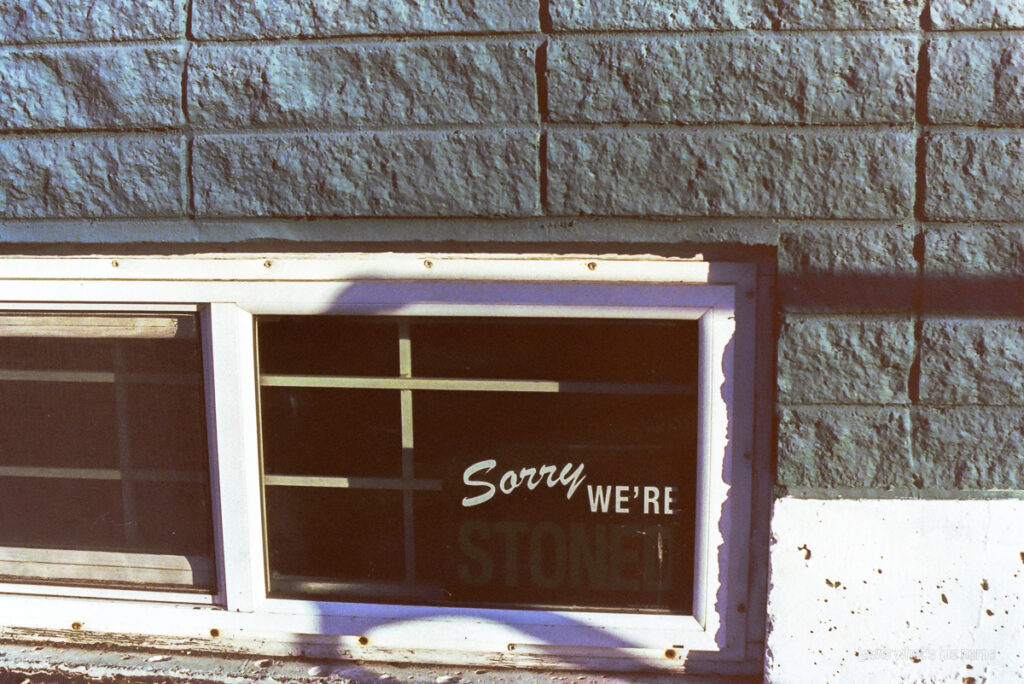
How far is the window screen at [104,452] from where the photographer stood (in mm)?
2037

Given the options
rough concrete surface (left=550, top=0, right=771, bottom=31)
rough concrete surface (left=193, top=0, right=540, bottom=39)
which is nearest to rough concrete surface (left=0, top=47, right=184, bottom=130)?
rough concrete surface (left=193, top=0, right=540, bottom=39)

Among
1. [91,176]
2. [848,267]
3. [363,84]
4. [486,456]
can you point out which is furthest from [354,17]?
[848,267]

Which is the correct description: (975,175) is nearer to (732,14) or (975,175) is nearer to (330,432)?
(732,14)

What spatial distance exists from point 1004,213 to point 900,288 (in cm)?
29

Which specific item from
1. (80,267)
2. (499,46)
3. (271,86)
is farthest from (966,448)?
(80,267)

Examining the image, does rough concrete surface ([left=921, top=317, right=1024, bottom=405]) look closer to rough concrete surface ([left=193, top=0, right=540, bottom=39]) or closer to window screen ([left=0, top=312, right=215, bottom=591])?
rough concrete surface ([left=193, top=0, right=540, bottom=39])

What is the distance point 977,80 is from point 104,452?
2.50 m

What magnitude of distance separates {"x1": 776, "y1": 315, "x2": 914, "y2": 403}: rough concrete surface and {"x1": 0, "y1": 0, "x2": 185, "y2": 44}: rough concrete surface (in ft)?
5.76

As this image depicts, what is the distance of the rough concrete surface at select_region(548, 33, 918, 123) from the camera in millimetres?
1721

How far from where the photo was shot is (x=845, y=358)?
1777mm

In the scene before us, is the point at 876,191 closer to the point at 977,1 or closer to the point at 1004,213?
the point at 1004,213

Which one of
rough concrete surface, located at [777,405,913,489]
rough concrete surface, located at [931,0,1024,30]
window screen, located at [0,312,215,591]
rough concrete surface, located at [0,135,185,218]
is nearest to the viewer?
rough concrete surface, located at [931,0,1024,30]

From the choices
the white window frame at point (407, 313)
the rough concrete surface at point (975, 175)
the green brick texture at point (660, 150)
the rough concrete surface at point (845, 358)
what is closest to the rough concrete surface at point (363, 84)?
the green brick texture at point (660, 150)

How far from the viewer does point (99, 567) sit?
2145mm
